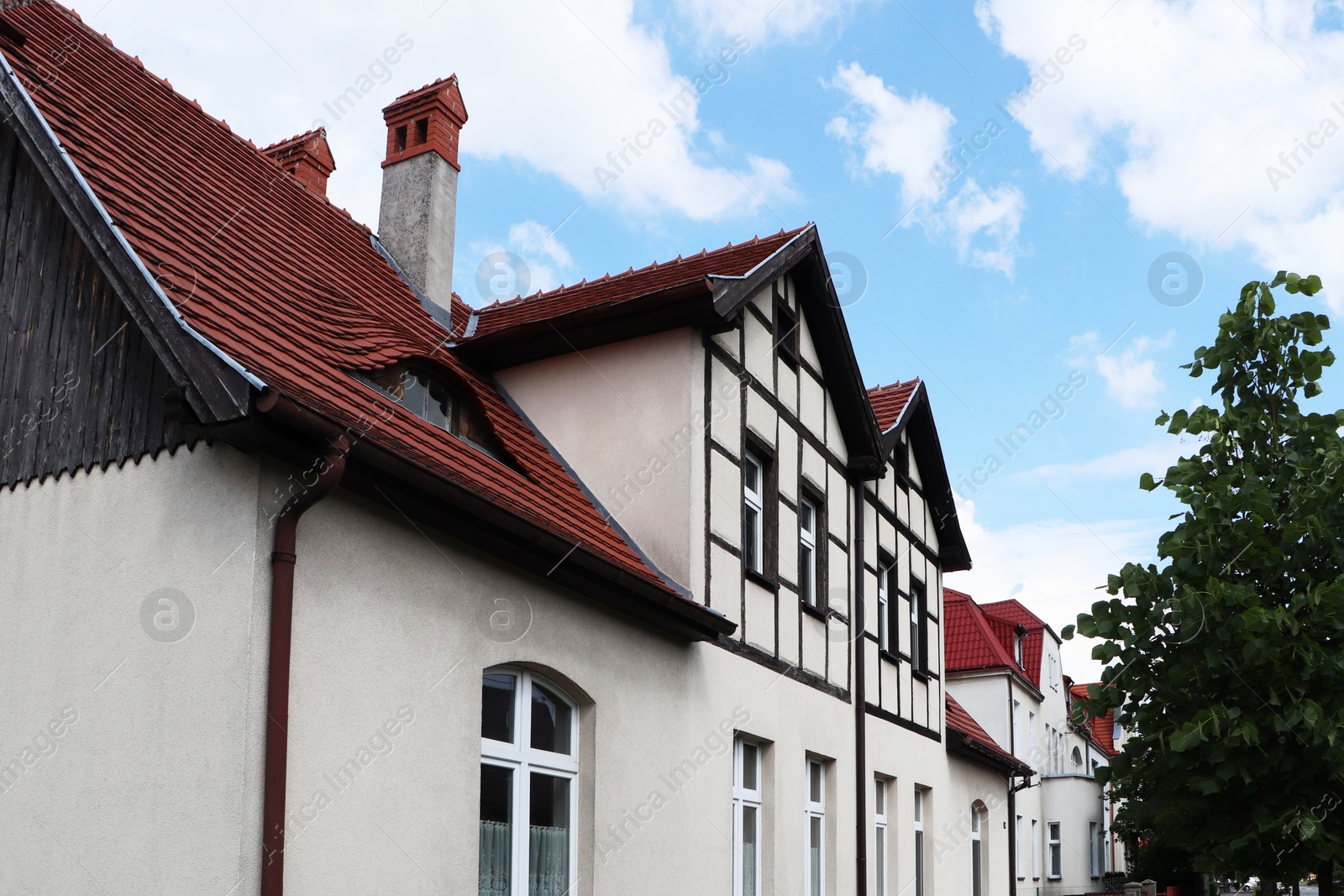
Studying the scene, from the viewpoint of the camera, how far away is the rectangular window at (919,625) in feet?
57.7

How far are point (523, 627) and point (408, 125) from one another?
6790mm

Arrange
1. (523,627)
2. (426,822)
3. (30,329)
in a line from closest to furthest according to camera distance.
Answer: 1. (426,822)
2. (30,329)
3. (523,627)

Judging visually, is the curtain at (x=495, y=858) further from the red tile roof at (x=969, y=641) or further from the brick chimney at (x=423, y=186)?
the red tile roof at (x=969, y=641)

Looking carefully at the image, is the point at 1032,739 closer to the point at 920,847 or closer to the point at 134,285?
the point at 920,847

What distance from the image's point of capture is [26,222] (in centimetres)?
754

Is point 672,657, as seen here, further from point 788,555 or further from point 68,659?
point 68,659

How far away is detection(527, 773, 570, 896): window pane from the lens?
320 inches

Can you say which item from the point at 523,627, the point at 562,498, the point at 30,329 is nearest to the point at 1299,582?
the point at 523,627

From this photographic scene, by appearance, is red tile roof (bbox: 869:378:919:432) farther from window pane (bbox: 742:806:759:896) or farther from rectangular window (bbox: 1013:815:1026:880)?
rectangular window (bbox: 1013:815:1026:880)

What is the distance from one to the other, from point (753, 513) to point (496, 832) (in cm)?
497

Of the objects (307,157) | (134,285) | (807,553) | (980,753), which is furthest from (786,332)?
(980,753)

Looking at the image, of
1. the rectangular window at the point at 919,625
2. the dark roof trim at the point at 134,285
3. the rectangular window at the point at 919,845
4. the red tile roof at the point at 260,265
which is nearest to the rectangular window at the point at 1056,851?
the rectangular window at the point at 919,625

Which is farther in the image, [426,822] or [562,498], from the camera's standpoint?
[562,498]

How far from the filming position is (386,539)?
274 inches
